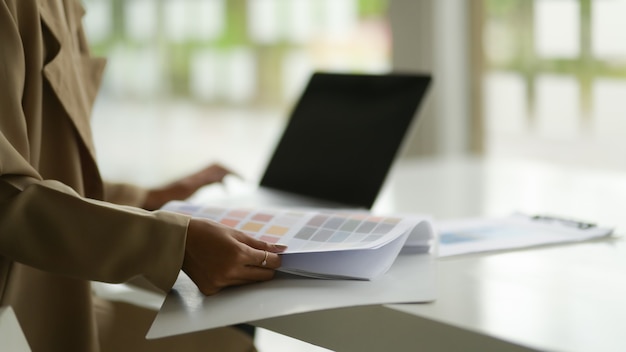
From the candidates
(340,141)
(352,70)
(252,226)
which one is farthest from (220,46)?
(252,226)

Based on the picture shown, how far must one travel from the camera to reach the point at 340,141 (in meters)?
1.54

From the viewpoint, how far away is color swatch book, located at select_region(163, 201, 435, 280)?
101 centimetres

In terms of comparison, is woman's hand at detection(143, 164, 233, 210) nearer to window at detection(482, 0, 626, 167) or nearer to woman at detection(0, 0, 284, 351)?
woman at detection(0, 0, 284, 351)

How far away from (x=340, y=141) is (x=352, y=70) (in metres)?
3.01

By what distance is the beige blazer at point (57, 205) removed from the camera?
3.23ft

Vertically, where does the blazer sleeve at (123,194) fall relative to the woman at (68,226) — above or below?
below

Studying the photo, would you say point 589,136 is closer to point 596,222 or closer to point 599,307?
point 596,222

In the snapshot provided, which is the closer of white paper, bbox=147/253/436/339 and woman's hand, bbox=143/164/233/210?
white paper, bbox=147/253/436/339

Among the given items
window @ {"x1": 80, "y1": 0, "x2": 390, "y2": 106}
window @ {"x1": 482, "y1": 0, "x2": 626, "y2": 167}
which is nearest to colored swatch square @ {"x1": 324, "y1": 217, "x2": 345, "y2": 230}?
window @ {"x1": 482, "y1": 0, "x2": 626, "y2": 167}

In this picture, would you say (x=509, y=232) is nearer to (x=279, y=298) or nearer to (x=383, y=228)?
(x=383, y=228)

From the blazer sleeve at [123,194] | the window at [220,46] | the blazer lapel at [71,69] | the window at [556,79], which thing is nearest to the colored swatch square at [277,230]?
the blazer lapel at [71,69]

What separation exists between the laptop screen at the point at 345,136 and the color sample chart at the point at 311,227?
0.30m

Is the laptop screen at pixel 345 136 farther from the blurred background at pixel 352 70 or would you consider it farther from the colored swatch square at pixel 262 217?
the blurred background at pixel 352 70

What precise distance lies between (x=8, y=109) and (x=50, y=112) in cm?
13
